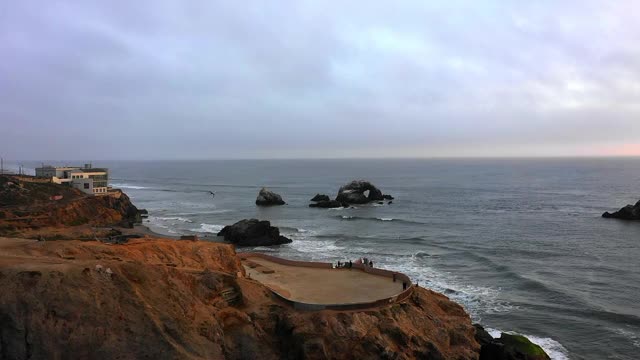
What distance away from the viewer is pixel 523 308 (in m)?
38.4

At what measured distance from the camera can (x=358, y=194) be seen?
109875mm

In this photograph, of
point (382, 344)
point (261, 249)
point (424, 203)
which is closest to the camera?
point (382, 344)

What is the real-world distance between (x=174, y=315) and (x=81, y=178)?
255ft

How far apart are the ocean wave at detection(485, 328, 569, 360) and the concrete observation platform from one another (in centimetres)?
886

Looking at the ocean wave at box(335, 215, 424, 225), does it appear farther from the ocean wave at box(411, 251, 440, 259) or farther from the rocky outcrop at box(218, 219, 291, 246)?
the rocky outcrop at box(218, 219, 291, 246)

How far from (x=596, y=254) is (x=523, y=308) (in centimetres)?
2288

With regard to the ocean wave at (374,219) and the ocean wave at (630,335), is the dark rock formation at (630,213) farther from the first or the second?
the ocean wave at (630,335)

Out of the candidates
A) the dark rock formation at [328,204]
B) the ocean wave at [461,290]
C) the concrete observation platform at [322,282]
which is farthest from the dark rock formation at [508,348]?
the dark rock formation at [328,204]

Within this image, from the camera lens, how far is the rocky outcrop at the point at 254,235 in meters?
61.9

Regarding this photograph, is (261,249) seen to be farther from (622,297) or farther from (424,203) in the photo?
(424,203)

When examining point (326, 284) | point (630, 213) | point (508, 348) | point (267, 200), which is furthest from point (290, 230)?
point (630, 213)

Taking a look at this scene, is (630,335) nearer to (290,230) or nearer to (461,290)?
(461,290)

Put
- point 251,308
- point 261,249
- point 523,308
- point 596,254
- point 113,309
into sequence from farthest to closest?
point 261,249
point 596,254
point 523,308
point 251,308
point 113,309

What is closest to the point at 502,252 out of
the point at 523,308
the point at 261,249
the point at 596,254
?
the point at 596,254
